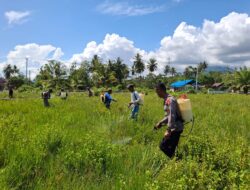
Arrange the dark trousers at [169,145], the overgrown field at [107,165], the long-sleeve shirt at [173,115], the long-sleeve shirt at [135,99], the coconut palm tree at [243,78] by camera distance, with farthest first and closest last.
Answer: the coconut palm tree at [243,78]
the long-sleeve shirt at [135,99]
the dark trousers at [169,145]
the long-sleeve shirt at [173,115]
the overgrown field at [107,165]

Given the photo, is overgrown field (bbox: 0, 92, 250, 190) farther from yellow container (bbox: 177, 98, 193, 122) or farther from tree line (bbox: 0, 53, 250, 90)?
tree line (bbox: 0, 53, 250, 90)

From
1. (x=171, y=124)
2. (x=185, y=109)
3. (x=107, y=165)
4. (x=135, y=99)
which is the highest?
(x=185, y=109)

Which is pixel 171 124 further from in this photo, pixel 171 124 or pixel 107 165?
pixel 107 165

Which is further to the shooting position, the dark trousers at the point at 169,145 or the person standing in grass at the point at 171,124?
the dark trousers at the point at 169,145

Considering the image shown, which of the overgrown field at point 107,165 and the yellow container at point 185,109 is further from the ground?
the yellow container at point 185,109

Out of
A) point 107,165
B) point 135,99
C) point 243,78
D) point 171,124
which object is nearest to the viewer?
point 107,165

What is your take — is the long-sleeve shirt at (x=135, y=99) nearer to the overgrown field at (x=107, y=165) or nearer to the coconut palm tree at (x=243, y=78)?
the overgrown field at (x=107, y=165)

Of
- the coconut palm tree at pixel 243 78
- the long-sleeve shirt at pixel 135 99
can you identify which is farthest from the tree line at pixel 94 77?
the long-sleeve shirt at pixel 135 99

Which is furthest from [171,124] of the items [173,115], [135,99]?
[135,99]

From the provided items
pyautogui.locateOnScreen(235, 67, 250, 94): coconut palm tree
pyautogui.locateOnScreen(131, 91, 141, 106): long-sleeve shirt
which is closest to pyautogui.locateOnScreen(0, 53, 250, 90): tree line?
pyautogui.locateOnScreen(235, 67, 250, 94): coconut palm tree

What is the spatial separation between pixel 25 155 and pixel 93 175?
1.10 meters

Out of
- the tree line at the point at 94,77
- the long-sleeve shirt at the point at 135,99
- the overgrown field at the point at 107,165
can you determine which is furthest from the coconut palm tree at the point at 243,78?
the overgrown field at the point at 107,165

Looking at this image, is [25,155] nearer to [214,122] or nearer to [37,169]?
[37,169]

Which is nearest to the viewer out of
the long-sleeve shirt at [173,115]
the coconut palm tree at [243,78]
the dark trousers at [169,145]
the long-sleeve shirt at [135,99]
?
the long-sleeve shirt at [173,115]
